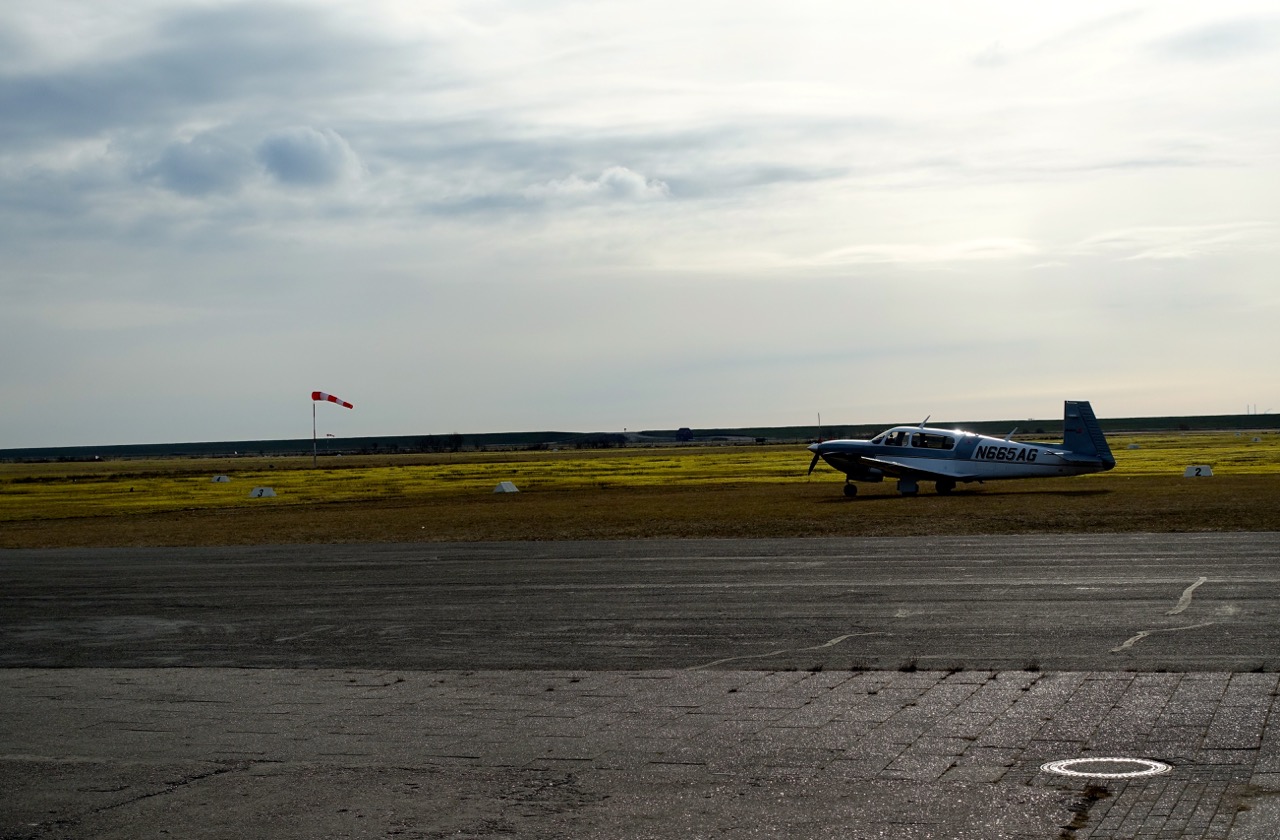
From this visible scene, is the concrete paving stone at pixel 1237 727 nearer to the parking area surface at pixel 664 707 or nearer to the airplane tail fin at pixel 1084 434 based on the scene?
the parking area surface at pixel 664 707

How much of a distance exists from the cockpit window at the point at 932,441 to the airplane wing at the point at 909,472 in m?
0.88

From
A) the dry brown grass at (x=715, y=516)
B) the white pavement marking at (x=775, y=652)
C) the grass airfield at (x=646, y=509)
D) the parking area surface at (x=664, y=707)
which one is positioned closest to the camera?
the parking area surface at (x=664, y=707)

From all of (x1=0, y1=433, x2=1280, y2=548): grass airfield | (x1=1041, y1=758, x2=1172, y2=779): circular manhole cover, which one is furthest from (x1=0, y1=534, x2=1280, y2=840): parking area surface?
(x1=0, y1=433, x2=1280, y2=548): grass airfield

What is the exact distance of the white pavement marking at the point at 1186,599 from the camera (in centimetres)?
1468

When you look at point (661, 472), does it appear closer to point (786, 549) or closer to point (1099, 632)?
point (786, 549)

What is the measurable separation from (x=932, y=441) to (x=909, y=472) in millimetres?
1406

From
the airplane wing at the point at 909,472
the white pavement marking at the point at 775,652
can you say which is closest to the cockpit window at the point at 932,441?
the airplane wing at the point at 909,472

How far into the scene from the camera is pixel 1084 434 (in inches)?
1762

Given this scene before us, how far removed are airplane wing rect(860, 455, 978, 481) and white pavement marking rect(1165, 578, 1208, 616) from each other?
27883mm

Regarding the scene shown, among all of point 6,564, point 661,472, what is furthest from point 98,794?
point 661,472

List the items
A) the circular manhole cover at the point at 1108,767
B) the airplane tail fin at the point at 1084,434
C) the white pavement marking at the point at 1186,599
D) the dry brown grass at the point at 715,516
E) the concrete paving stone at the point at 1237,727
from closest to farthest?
Result: the circular manhole cover at the point at 1108,767
the concrete paving stone at the point at 1237,727
the white pavement marking at the point at 1186,599
the dry brown grass at the point at 715,516
the airplane tail fin at the point at 1084,434

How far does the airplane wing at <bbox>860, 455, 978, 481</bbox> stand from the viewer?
1788 inches

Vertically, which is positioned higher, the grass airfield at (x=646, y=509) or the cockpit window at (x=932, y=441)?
the cockpit window at (x=932, y=441)

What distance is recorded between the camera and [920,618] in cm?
→ 1491
